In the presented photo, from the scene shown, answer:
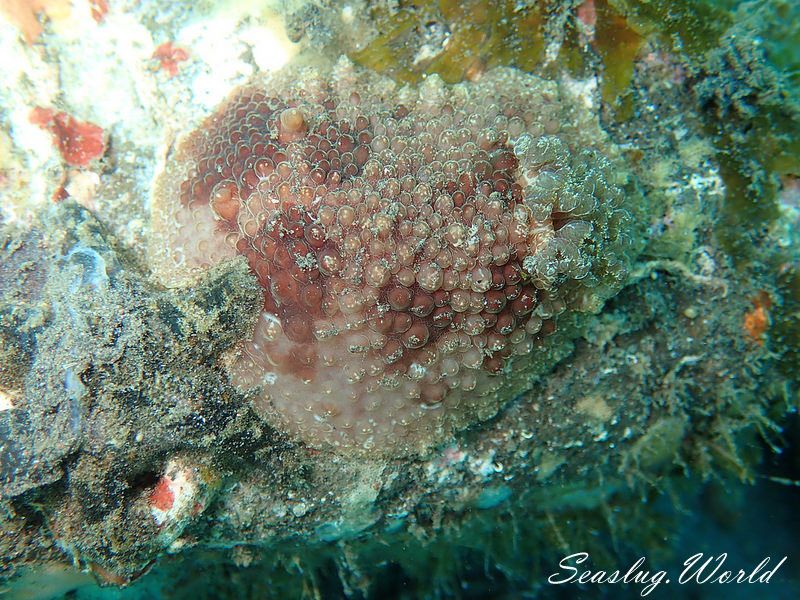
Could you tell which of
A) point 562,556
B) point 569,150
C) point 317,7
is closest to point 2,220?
point 317,7

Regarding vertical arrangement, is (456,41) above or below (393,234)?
above

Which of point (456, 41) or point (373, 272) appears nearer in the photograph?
point (373, 272)

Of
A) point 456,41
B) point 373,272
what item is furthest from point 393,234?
point 456,41

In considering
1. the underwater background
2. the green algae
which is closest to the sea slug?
the underwater background

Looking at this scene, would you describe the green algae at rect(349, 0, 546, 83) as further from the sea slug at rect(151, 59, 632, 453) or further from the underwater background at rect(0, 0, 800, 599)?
the sea slug at rect(151, 59, 632, 453)

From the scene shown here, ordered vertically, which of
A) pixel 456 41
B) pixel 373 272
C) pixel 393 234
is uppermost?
pixel 456 41

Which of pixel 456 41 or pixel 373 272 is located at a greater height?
pixel 456 41

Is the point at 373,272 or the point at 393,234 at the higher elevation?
the point at 393,234

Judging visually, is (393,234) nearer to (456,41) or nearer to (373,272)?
(373,272)
